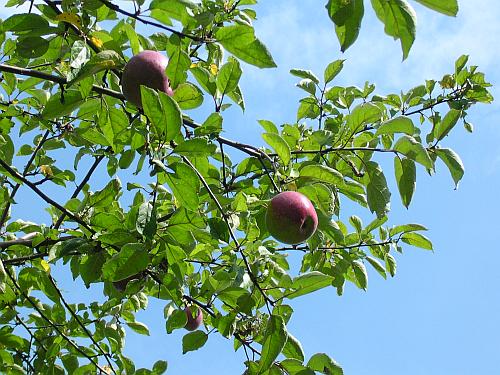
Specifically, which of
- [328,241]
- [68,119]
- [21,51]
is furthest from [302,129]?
[21,51]

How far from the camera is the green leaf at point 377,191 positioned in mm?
2400

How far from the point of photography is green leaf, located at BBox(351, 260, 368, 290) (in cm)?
346

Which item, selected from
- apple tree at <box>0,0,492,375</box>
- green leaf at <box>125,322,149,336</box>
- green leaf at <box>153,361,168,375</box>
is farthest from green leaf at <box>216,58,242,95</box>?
green leaf at <box>125,322,149,336</box>

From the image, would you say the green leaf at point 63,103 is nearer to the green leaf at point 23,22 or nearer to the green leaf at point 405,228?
the green leaf at point 23,22

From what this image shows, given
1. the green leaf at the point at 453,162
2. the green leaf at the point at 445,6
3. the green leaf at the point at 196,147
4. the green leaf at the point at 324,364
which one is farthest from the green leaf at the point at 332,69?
the green leaf at the point at 445,6

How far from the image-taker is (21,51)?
2461mm

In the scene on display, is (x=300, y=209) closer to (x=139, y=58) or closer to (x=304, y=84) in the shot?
(x=139, y=58)

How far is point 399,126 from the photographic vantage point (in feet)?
7.52

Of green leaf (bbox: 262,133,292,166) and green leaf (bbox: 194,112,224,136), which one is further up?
green leaf (bbox: 194,112,224,136)

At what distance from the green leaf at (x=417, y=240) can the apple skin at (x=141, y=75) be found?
6.27 ft

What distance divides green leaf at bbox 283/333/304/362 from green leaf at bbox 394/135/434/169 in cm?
85

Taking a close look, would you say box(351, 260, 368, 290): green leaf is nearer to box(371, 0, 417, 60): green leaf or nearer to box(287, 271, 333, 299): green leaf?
box(287, 271, 333, 299): green leaf

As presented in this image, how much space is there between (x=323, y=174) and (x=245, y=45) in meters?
0.56

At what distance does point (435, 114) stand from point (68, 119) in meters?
2.09
